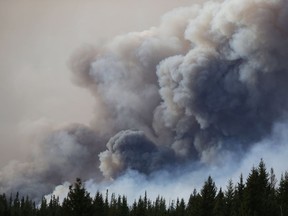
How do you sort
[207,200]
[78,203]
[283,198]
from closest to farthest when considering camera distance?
[78,203], [207,200], [283,198]

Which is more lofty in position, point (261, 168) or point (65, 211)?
point (261, 168)

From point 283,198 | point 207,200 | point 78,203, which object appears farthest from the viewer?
point 283,198

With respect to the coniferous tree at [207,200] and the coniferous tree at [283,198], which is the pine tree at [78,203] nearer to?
the coniferous tree at [207,200]

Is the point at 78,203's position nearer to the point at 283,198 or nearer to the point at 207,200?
the point at 207,200

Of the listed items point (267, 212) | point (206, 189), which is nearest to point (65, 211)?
point (206, 189)

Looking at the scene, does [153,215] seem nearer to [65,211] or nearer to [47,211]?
[47,211]

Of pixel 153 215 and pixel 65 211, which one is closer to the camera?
pixel 65 211

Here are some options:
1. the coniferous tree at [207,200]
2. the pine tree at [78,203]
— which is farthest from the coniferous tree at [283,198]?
the pine tree at [78,203]

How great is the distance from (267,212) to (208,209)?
5.64m

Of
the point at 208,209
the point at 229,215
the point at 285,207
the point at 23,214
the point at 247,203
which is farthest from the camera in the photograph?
the point at 23,214

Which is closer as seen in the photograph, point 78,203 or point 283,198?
point 78,203

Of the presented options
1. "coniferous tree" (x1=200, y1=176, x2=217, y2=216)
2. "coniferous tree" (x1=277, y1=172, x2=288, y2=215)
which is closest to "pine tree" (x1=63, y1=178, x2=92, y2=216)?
"coniferous tree" (x1=200, y1=176, x2=217, y2=216)

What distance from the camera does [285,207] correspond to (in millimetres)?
61438

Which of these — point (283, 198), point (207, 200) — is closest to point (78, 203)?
point (207, 200)
